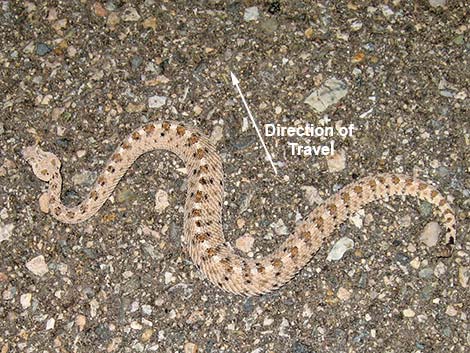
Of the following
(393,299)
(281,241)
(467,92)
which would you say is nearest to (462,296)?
(393,299)

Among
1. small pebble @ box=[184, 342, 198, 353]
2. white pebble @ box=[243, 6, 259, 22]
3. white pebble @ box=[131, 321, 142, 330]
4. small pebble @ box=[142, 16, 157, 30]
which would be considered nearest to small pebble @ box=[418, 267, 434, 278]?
small pebble @ box=[184, 342, 198, 353]

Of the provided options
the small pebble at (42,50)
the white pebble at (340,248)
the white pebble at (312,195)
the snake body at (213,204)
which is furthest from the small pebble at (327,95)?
the small pebble at (42,50)

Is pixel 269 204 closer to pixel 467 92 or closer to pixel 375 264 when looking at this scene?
pixel 375 264

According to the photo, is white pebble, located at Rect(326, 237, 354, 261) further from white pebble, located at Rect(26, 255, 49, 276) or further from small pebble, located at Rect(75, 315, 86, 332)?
white pebble, located at Rect(26, 255, 49, 276)

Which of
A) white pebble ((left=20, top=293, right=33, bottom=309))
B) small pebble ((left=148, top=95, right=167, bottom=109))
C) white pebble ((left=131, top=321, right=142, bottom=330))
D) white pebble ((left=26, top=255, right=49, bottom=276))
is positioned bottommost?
white pebble ((left=20, top=293, right=33, bottom=309))

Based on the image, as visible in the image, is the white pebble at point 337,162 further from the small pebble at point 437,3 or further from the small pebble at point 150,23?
the small pebble at point 150,23

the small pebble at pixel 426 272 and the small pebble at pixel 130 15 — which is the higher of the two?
the small pebble at pixel 130 15

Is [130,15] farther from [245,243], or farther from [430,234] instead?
[430,234]
